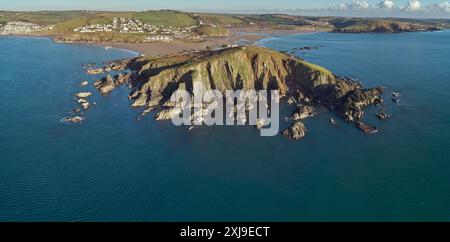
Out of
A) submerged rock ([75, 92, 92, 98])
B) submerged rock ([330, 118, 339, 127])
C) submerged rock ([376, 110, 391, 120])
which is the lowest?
submerged rock ([330, 118, 339, 127])

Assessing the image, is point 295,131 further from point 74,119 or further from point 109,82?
point 109,82

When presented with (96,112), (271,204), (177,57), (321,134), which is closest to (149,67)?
(177,57)

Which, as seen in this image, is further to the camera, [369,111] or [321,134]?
[369,111]

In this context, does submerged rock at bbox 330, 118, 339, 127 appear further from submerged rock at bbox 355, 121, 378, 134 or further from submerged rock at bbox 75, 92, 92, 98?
submerged rock at bbox 75, 92, 92, 98

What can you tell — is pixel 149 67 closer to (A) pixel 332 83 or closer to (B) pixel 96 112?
(B) pixel 96 112

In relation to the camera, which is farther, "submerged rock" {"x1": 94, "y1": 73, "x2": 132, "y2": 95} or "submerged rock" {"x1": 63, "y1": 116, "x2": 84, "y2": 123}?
"submerged rock" {"x1": 94, "y1": 73, "x2": 132, "y2": 95}

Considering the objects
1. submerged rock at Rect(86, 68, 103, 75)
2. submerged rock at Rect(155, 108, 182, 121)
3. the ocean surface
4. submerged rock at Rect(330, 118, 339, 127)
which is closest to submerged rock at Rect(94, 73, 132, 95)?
the ocean surface
